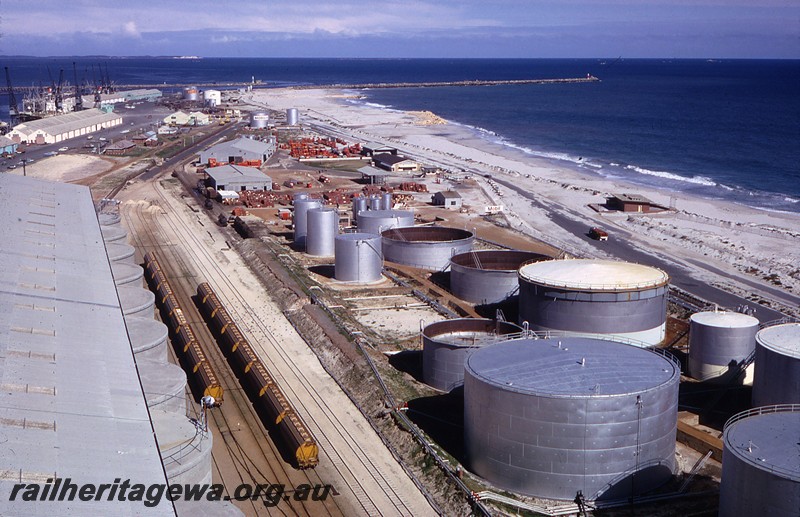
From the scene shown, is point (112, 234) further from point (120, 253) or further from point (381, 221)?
point (381, 221)

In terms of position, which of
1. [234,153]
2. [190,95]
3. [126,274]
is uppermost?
[190,95]

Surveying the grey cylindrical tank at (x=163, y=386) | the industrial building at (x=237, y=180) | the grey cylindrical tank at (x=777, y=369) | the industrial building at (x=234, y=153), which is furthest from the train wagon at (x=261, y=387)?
the industrial building at (x=234, y=153)

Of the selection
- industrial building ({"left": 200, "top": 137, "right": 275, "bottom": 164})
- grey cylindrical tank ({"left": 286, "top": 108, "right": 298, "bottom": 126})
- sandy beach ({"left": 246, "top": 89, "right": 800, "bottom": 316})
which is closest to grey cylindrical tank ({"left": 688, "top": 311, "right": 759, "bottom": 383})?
sandy beach ({"left": 246, "top": 89, "right": 800, "bottom": 316})

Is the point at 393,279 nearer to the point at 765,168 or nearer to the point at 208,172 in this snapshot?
the point at 208,172

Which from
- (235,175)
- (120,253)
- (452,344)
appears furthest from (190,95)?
(452,344)

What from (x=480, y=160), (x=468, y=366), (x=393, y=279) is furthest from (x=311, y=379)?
A: (x=480, y=160)

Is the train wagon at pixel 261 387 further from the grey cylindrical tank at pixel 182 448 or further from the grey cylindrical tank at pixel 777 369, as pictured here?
the grey cylindrical tank at pixel 777 369
